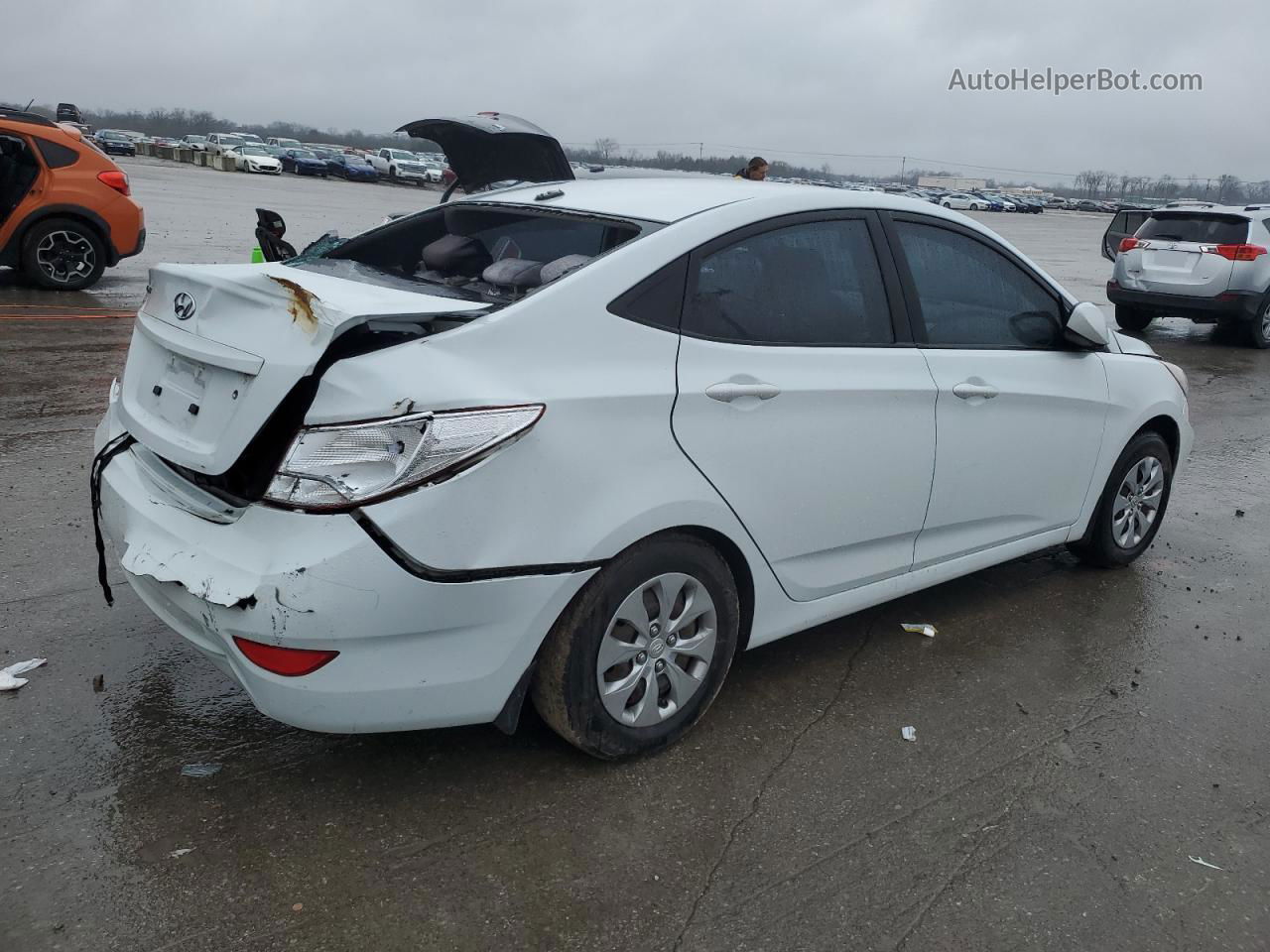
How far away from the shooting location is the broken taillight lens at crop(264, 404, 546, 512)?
2.61 metres

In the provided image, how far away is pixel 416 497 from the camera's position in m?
2.60

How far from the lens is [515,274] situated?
3473mm

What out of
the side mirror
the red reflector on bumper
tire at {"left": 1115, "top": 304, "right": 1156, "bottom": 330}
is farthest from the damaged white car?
tire at {"left": 1115, "top": 304, "right": 1156, "bottom": 330}

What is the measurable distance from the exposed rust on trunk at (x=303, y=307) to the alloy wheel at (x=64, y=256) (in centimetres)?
979

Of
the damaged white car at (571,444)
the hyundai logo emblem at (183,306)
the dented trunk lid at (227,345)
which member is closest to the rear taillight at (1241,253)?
the damaged white car at (571,444)

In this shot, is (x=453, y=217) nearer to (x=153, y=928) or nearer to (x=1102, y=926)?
(x=153, y=928)

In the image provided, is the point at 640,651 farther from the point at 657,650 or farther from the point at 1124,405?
the point at 1124,405

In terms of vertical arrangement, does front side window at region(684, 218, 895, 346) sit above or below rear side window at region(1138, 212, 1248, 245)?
below

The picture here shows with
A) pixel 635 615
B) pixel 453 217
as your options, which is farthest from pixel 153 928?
pixel 453 217

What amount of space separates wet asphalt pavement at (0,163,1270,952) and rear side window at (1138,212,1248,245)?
1003 cm

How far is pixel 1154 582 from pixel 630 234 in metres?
3.24

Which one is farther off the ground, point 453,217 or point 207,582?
point 453,217

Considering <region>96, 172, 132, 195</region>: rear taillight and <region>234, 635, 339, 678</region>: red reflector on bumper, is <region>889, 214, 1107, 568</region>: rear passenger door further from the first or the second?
<region>96, 172, 132, 195</region>: rear taillight

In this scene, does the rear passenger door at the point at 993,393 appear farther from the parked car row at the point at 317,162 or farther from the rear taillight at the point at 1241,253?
the parked car row at the point at 317,162
